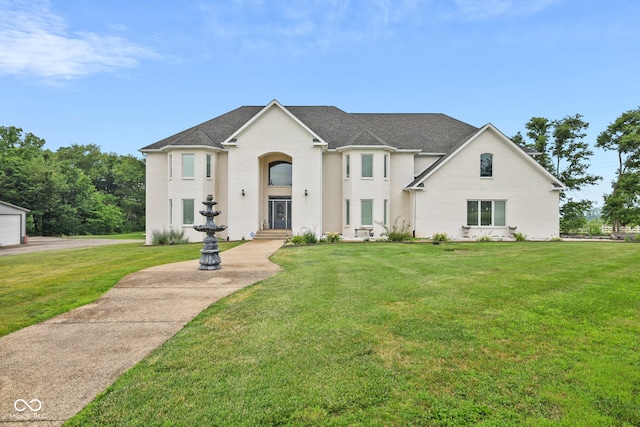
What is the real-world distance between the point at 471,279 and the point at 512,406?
5.48 metres

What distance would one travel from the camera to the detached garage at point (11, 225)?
24.4 metres

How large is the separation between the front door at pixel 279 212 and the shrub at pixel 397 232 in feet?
22.3

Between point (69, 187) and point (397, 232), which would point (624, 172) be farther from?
point (69, 187)

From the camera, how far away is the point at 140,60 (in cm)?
2330

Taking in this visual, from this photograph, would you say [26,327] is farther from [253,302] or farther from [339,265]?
[339,265]

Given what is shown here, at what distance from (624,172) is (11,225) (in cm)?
4930


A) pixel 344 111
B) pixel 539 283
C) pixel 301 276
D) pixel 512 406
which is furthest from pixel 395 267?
pixel 344 111

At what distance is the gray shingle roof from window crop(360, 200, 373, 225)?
12.9 ft

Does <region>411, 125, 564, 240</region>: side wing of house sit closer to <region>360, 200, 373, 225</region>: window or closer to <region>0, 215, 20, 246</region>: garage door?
<region>360, 200, 373, 225</region>: window

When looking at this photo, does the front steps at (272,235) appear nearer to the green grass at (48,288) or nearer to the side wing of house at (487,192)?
the side wing of house at (487,192)

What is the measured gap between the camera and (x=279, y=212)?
78.8ft

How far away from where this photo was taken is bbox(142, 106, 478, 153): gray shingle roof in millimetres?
22359

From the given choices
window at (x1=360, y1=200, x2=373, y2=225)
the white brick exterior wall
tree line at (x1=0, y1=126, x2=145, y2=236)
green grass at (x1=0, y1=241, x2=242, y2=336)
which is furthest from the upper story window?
tree line at (x1=0, y1=126, x2=145, y2=236)

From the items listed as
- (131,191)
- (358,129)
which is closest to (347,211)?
(358,129)
